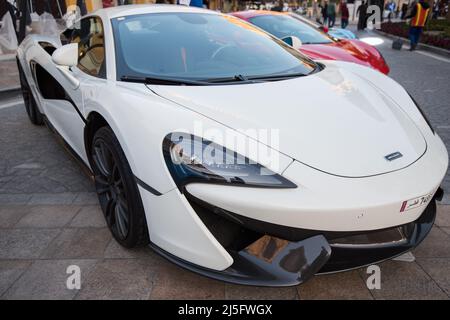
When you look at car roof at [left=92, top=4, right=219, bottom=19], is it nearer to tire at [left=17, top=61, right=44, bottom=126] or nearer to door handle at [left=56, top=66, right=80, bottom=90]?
door handle at [left=56, top=66, right=80, bottom=90]

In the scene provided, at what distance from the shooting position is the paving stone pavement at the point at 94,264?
1853 millimetres

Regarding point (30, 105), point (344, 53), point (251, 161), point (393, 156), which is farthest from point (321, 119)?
point (30, 105)

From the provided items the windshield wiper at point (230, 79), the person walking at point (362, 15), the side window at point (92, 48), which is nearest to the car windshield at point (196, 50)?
the windshield wiper at point (230, 79)

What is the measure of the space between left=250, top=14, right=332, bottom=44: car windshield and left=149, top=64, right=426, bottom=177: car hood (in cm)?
348

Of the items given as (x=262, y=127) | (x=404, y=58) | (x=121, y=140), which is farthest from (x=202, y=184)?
(x=404, y=58)

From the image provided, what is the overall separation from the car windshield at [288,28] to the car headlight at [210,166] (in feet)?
13.7

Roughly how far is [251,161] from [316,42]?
4274 mm

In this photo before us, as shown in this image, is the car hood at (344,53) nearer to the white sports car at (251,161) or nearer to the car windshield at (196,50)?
the car windshield at (196,50)

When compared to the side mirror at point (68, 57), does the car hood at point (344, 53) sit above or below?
below

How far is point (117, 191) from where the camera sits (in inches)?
82.8

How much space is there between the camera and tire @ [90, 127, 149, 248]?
1.87 m
